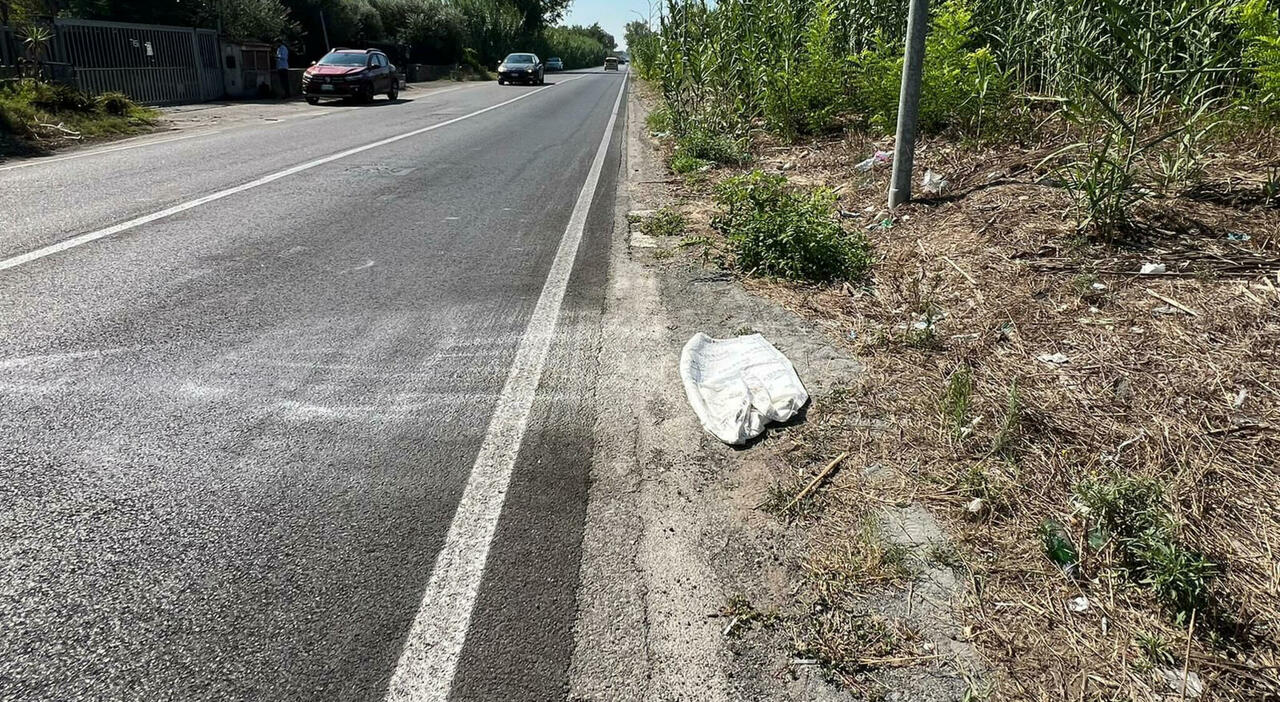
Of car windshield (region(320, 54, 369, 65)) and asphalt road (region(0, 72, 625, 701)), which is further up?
car windshield (region(320, 54, 369, 65))

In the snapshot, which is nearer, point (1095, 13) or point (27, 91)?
point (1095, 13)

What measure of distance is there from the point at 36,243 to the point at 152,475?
384 centimetres

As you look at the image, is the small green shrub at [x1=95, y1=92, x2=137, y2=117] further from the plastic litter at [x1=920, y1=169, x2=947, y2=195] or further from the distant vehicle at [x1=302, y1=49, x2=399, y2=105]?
the plastic litter at [x1=920, y1=169, x2=947, y2=195]

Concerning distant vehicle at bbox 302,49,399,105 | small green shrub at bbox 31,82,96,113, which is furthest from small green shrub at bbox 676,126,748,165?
distant vehicle at bbox 302,49,399,105

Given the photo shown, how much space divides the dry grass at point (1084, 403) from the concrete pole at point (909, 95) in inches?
25.4

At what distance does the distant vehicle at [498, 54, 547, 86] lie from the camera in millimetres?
39812

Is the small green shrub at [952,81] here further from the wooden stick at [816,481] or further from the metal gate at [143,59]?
the metal gate at [143,59]

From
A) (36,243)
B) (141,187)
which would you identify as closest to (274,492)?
(36,243)

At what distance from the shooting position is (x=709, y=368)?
3.77 metres

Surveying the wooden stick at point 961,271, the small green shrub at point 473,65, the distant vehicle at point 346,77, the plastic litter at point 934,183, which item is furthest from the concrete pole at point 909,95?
the small green shrub at point 473,65

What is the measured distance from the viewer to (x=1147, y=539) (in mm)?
2152

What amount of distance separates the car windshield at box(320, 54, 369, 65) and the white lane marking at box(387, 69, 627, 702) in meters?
21.6

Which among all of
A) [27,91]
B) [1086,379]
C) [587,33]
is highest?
[587,33]

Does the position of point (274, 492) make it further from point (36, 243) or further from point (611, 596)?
point (36, 243)
